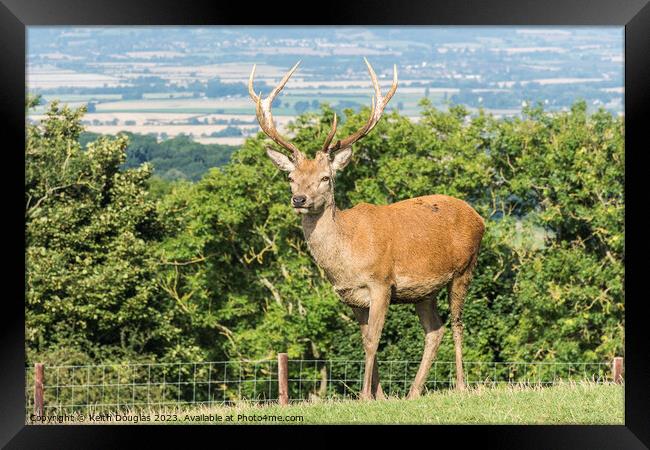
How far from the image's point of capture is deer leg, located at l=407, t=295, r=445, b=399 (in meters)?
13.6

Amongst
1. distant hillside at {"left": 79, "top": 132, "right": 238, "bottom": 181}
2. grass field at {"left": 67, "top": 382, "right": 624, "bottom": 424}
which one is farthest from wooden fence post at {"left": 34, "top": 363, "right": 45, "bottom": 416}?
distant hillside at {"left": 79, "top": 132, "right": 238, "bottom": 181}

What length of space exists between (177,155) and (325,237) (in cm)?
4984

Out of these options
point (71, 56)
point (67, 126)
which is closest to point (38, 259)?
point (67, 126)

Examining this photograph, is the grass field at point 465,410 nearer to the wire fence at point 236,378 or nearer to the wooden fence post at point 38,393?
the wooden fence post at point 38,393

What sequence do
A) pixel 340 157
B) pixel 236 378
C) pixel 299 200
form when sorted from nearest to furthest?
pixel 299 200, pixel 340 157, pixel 236 378

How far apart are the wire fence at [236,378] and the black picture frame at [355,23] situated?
673 inches

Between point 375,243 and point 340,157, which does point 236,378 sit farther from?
point 340,157

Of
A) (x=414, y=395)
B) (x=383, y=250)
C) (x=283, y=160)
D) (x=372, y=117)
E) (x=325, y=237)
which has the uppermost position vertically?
(x=372, y=117)

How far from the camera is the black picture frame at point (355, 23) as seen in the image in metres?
9.69

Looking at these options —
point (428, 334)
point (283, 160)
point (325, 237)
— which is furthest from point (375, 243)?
point (428, 334)

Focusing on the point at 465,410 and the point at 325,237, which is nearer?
the point at 465,410

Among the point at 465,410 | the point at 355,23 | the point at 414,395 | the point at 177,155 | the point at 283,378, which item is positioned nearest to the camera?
the point at 355,23

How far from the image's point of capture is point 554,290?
113 ft

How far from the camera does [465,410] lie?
11.9m
